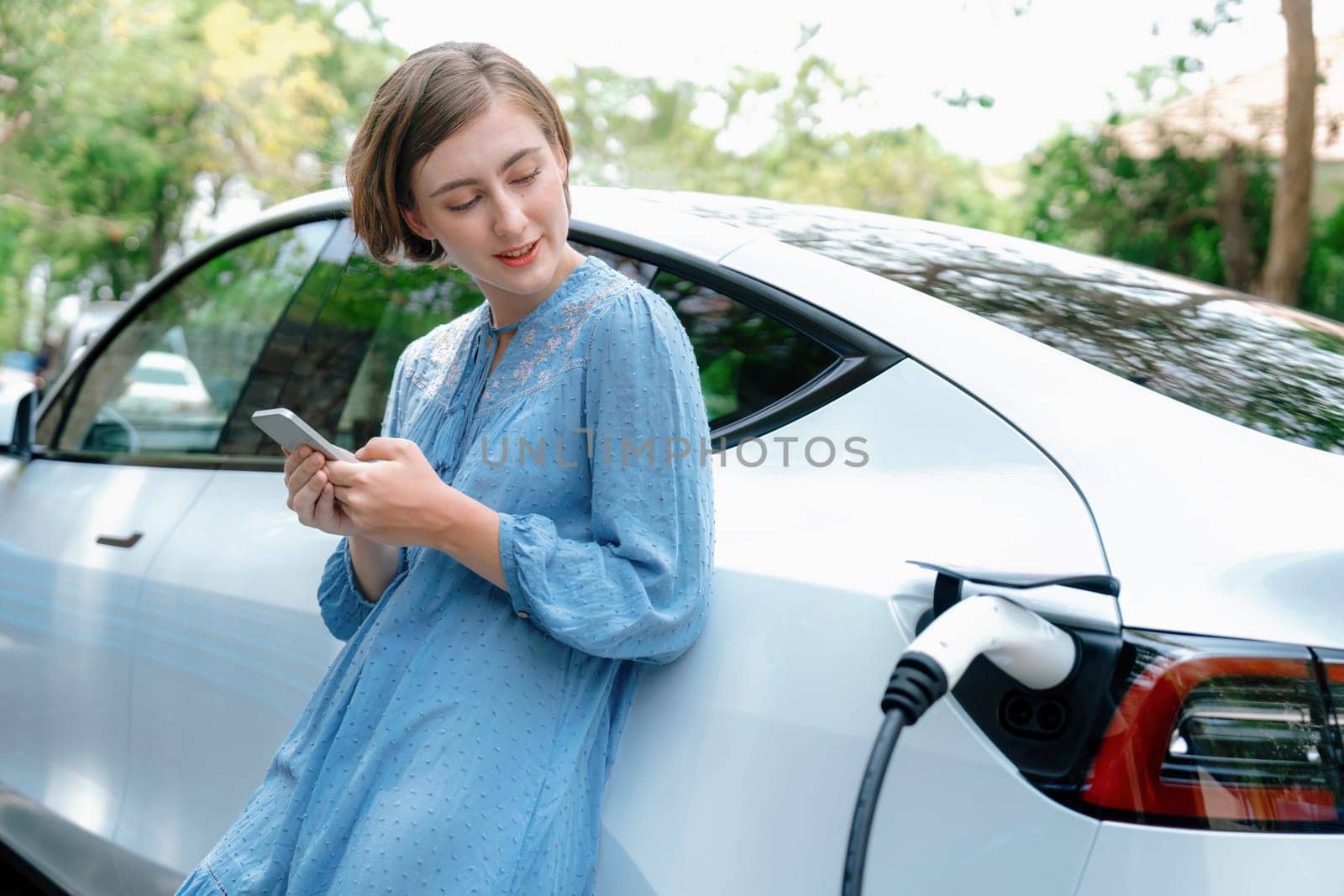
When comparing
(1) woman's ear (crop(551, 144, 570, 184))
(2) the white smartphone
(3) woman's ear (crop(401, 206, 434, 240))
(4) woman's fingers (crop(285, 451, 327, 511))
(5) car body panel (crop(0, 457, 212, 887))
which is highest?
→ (1) woman's ear (crop(551, 144, 570, 184))

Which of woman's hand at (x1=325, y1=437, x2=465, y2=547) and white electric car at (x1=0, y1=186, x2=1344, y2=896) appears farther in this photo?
woman's hand at (x1=325, y1=437, x2=465, y2=547)

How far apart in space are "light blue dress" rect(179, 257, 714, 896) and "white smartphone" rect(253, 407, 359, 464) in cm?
15

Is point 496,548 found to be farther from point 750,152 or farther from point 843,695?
point 750,152

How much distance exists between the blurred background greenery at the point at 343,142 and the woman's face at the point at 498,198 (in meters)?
5.67

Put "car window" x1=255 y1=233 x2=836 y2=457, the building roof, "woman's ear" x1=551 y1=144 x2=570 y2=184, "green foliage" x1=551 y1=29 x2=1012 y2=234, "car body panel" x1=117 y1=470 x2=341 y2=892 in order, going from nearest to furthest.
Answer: "woman's ear" x1=551 y1=144 x2=570 y2=184 < "car body panel" x1=117 y1=470 x2=341 y2=892 < "car window" x1=255 y1=233 x2=836 y2=457 < the building roof < "green foliage" x1=551 y1=29 x2=1012 y2=234

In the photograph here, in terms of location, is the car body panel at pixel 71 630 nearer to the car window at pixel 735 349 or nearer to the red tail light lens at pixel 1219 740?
the car window at pixel 735 349

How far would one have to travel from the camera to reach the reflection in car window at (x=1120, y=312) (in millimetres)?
1438

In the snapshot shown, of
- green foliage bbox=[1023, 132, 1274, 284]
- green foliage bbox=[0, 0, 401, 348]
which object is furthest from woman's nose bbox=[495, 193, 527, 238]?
green foliage bbox=[0, 0, 401, 348]

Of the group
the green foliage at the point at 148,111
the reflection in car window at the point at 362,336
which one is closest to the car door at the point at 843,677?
the reflection in car window at the point at 362,336

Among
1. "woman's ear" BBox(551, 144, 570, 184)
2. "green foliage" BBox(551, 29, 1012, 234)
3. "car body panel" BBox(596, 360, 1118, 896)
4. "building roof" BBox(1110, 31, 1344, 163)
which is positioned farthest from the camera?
"green foliage" BBox(551, 29, 1012, 234)

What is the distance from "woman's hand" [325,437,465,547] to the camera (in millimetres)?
1347

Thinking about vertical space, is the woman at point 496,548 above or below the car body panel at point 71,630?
above

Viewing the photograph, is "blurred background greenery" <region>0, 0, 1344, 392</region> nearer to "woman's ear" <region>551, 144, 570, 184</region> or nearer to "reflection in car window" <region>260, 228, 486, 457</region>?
"reflection in car window" <region>260, 228, 486, 457</region>

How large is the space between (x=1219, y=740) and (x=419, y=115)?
3.57 ft
